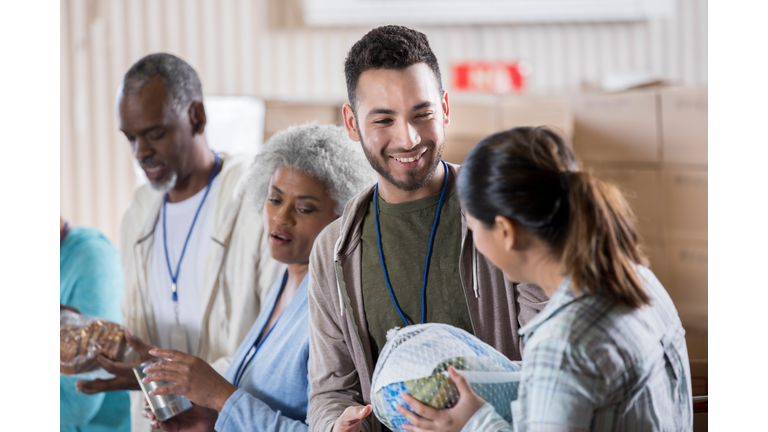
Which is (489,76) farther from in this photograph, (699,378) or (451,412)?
(451,412)

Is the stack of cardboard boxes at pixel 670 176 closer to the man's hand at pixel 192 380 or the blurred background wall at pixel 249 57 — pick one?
the blurred background wall at pixel 249 57

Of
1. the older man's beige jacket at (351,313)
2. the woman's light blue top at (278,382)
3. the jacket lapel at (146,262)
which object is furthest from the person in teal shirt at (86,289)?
the older man's beige jacket at (351,313)

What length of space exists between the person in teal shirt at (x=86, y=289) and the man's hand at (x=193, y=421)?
0.42 metres

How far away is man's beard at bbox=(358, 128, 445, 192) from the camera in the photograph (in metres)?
1.10

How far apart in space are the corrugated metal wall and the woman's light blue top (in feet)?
6.25

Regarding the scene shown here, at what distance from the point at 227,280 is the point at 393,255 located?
29.6 inches

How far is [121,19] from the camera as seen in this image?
305 cm

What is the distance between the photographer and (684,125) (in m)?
1.99

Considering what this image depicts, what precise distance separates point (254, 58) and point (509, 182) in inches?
104

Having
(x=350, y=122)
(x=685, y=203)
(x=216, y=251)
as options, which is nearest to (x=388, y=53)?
(x=350, y=122)

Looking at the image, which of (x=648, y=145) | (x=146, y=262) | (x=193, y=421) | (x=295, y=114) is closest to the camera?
(x=193, y=421)

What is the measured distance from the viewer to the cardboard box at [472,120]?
2268 millimetres

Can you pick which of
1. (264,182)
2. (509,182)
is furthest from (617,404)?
(264,182)
